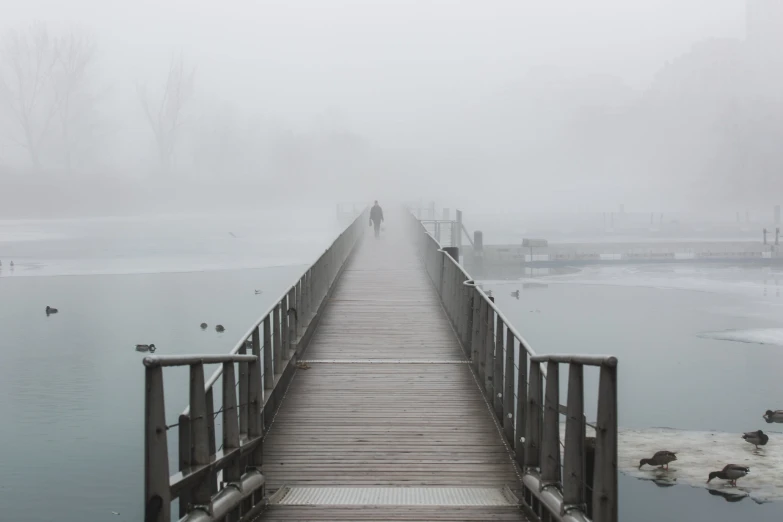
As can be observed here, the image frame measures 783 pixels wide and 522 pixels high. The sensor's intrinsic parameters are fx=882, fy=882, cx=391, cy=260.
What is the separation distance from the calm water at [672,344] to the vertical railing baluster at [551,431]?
39.2ft

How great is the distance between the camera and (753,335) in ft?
117

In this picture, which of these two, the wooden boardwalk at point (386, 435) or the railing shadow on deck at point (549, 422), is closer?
the railing shadow on deck at point (549, 422)

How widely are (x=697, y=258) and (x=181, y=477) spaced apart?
7032 centimetres

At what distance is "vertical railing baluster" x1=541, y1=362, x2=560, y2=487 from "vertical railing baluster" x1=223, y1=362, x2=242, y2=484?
78.9 inches

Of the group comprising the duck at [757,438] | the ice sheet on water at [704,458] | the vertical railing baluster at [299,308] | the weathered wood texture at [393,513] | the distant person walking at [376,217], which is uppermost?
the distant person walking at [376,217]

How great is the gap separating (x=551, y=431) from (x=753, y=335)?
33044 millimetres

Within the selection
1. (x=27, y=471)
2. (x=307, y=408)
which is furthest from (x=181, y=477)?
(x=27, y=471)

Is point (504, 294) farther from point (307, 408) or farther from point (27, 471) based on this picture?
point (307, 408)

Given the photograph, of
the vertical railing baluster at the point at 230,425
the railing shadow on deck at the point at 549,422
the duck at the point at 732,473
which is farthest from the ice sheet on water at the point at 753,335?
the vertical railing baluster at the point at 230,425

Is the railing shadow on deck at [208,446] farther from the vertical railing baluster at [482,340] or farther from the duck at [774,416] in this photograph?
the duck at [774,416]

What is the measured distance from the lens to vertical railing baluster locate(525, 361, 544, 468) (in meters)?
6.40

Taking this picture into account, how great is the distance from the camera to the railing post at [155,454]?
4.35 m

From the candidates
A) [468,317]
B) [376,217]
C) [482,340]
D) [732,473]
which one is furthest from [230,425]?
[376,217]

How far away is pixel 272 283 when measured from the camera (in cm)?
4966
